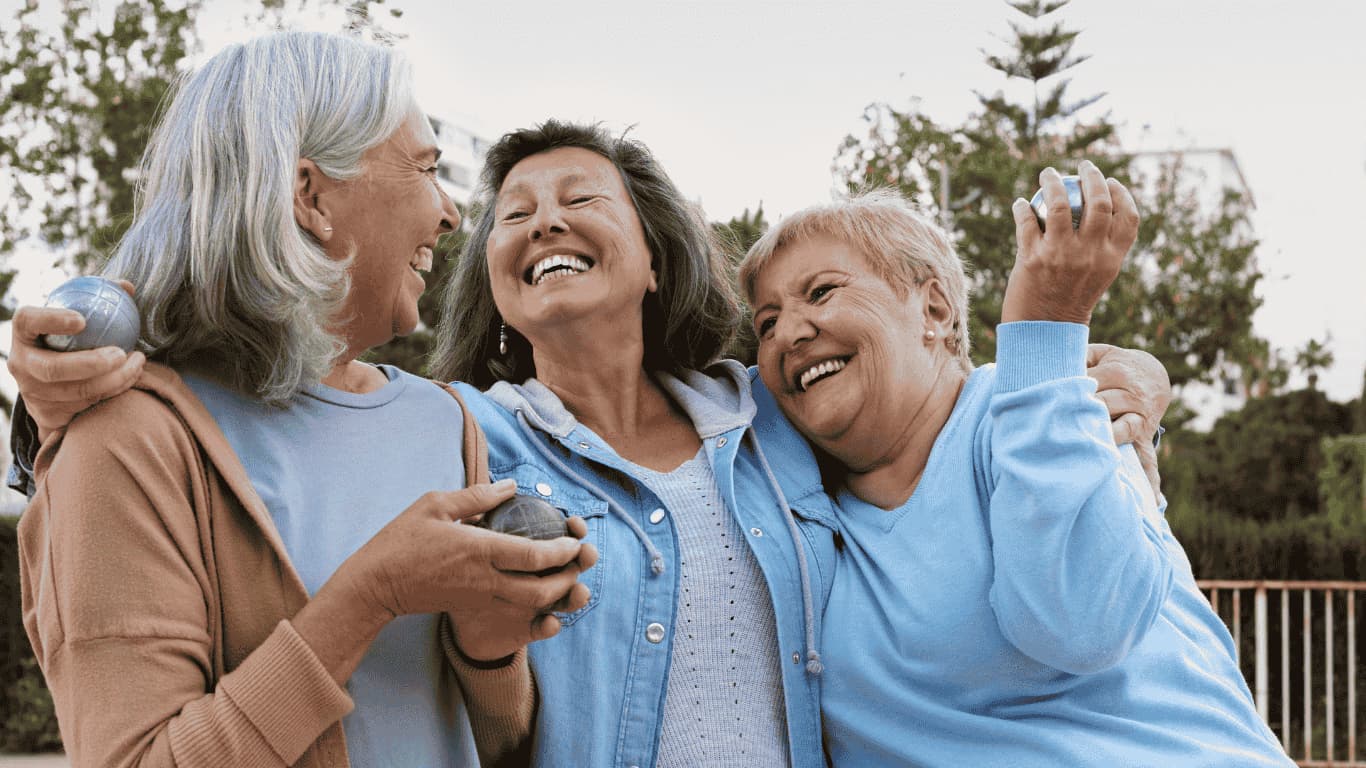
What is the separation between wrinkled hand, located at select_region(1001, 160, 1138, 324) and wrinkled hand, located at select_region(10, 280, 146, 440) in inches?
61.6

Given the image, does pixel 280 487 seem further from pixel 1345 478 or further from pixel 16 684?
pixel 1345 478

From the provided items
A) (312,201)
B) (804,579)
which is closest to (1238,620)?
(804,579)

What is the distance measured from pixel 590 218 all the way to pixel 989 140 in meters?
25.2

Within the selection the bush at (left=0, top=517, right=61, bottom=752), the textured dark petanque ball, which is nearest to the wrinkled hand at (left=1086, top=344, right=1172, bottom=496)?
the textured dark petanque ball

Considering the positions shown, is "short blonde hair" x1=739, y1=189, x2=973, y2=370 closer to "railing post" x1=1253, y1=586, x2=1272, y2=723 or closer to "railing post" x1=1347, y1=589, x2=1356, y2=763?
"railing post" x1=1253, y1=586, x2=1272, y2=723

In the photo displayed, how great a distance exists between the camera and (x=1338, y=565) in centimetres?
1111

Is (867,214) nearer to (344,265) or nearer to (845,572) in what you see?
(845,572)

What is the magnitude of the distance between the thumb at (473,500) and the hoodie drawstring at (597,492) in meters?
0.85

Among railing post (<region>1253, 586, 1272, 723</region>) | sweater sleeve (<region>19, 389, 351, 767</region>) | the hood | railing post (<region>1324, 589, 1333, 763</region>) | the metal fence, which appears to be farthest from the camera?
the metal fence

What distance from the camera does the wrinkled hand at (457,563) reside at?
1857 millimetres

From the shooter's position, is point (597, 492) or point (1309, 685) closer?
point (597, 492)

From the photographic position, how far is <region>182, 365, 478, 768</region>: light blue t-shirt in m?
2.05

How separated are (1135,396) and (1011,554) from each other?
0.77 meters

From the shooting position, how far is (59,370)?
1820mm
